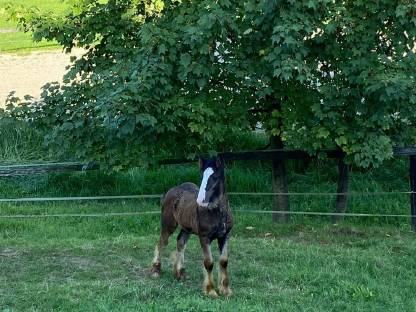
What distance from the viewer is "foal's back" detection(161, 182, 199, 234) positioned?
284 inches

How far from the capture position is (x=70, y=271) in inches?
316

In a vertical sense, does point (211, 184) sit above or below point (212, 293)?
above

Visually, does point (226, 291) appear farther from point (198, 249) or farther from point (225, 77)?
point (225, 77)

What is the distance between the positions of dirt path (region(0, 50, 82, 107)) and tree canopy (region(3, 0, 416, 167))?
8514 mm

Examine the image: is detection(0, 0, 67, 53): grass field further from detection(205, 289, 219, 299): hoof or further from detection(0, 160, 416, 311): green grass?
detection(205, 289, 219, 299): hoof

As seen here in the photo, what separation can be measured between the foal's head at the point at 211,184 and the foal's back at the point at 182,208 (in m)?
0.46

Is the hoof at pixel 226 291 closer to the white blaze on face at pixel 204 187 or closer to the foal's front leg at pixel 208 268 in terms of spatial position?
the foal's front leg at pixel 208 268

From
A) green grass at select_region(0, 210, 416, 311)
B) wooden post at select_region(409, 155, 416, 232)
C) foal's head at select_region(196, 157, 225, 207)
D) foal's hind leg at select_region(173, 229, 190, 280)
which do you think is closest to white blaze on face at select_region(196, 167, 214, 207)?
foal's head at select_region(196, 157, 225, 207)

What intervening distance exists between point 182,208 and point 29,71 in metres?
16.8

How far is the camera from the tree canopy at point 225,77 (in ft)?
28.0

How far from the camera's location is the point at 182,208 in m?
7.46

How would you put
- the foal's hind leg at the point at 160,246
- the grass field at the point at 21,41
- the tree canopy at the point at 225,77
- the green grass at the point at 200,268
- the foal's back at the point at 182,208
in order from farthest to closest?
the grass field at the point at 21,41, the tree canopy at the point at 225,77, the foal's hind leg at the point at 160,246, the foal's back at the point at 182,208, the green grass at the point at 200,268

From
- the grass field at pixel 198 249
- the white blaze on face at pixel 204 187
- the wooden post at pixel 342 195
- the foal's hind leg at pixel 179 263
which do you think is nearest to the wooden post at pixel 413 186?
the grass field at pixel 198 249

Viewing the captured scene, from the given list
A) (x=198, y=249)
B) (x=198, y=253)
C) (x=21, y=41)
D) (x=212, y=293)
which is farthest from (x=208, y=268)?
(x=21, y=41)
